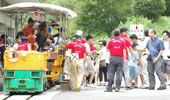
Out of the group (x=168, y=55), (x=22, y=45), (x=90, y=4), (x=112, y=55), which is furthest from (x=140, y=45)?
(x=90, y=4)

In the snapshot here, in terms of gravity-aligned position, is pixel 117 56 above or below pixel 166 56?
below

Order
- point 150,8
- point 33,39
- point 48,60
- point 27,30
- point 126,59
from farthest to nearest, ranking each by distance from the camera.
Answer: point 150,8 → point 27,30 → point 33,39 → point 126,59 → point 48,60

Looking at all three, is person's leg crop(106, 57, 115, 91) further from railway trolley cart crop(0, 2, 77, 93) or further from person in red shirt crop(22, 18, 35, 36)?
person in red shirt crop(22, 18, 35, 36)

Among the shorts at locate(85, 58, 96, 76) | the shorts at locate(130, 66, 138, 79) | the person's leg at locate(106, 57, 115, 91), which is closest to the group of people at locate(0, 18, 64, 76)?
the shorts at locate(85, 58, 96, 76)

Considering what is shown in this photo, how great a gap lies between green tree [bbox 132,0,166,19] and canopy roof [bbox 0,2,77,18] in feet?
127

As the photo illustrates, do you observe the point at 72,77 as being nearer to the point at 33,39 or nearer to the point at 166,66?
the point at 33,39

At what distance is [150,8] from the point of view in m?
55.6

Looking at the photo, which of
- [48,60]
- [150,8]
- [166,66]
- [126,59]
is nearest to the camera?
[48,60]

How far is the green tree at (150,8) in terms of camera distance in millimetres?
55406

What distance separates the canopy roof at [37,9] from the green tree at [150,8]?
127ft

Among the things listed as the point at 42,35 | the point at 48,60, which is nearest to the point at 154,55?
the point at 48,60

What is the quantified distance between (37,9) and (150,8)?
130 feet

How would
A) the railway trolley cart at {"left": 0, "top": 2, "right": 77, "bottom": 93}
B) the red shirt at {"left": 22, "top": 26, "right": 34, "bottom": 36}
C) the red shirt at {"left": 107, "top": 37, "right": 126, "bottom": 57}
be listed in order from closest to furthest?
1. the railway trolley cart at {"left": 0, "top": 2, "right": 77, "bottom": 93}
2. the red shirt at {"left": 107, "top": 37, "right": 126, "bottom": 57}
3. the red shirt at {"left": 22, "top": 26, "right": 34, "bottom": 36}

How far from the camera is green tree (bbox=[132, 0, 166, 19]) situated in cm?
5541
